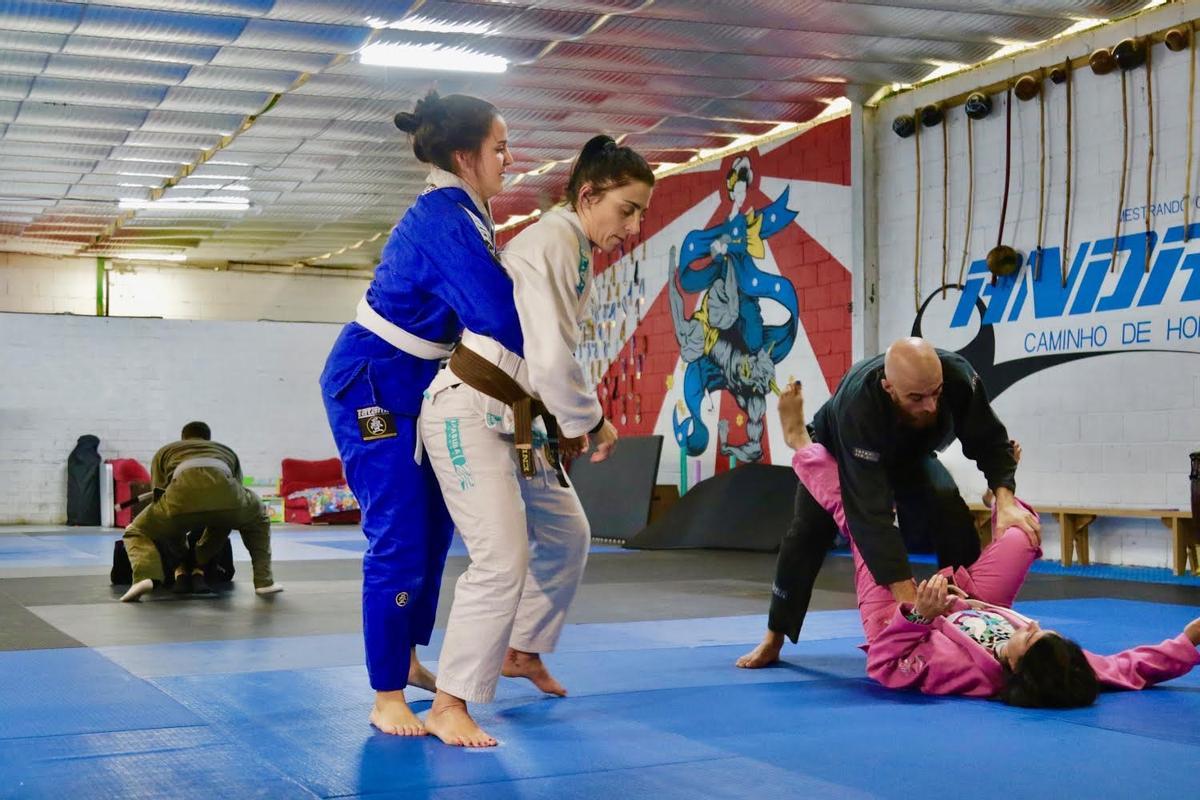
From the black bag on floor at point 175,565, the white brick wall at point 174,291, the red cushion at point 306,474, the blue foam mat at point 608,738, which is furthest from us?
the white brick wall at point 174,291

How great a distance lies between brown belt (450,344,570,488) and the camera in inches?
125

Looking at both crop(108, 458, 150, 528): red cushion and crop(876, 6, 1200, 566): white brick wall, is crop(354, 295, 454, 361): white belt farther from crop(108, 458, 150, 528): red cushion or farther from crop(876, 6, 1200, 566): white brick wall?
crop(108, 458, 150, 528): red cushion

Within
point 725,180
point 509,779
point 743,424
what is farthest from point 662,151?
point 509,779

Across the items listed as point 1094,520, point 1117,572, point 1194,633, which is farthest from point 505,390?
point 1094,520

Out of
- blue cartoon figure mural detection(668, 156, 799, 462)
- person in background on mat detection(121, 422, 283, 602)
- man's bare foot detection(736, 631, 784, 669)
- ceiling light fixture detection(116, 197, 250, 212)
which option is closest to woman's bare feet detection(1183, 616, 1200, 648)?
man's bare foot detection(736, 631, 784, 669)

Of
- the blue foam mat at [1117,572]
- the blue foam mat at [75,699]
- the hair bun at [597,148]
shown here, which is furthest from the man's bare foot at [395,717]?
the blue foam mat at [1117,572]

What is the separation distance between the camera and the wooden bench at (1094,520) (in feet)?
24.9

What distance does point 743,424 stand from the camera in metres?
11.4

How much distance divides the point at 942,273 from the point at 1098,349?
4.93 ft

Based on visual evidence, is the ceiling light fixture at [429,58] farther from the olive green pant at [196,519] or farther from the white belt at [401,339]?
the white belt at [401,339]

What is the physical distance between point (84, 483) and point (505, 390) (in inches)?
510

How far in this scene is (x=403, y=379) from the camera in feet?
10.8

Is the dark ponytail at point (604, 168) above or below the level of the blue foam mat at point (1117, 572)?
above

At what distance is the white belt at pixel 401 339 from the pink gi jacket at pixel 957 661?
1.48 m
